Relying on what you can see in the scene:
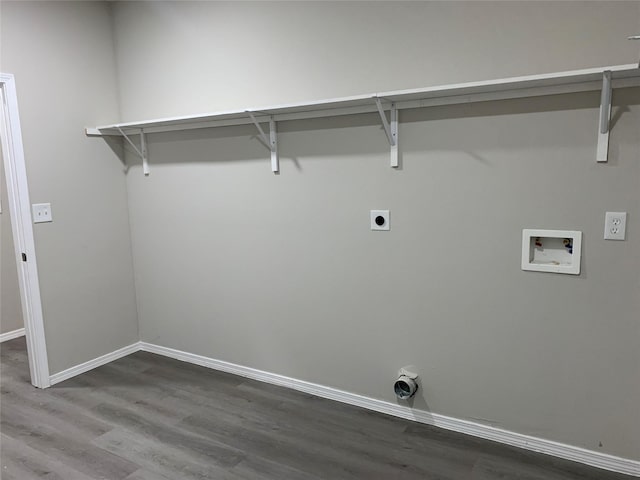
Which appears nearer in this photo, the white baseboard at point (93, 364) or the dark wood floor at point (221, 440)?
the dark wood floor at point (221, 440)

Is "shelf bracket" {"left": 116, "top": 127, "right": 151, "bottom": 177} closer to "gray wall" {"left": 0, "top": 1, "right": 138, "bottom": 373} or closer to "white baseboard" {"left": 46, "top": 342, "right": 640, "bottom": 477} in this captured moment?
"gray wall" {"left": 0, "top": 1, "right": 138, "bottom": 373}

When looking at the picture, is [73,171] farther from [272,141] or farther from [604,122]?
[604,122]

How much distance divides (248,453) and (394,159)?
1.73 m

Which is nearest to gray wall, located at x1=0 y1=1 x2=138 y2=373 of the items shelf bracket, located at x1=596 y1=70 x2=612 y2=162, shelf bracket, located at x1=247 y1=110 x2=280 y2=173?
shelf bracket, located at x1=247 y1=110 x2=280 y2=173

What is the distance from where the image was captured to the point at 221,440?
2426mm

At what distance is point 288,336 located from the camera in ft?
9.62

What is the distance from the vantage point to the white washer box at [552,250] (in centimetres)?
203

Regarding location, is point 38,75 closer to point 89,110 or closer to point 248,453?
point 89,110

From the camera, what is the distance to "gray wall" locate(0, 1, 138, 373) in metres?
2.93

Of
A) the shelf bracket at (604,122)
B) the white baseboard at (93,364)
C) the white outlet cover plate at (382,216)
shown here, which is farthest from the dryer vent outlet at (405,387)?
the white baseboard at (93,364)

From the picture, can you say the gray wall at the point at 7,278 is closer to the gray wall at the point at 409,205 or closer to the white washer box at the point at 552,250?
the gray wall at the point at 409,205

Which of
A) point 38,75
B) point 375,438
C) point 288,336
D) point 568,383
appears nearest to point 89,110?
point 38,75

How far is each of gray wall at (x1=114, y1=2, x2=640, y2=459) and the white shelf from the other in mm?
65

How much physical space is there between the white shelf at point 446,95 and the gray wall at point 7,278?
2.10 metres
